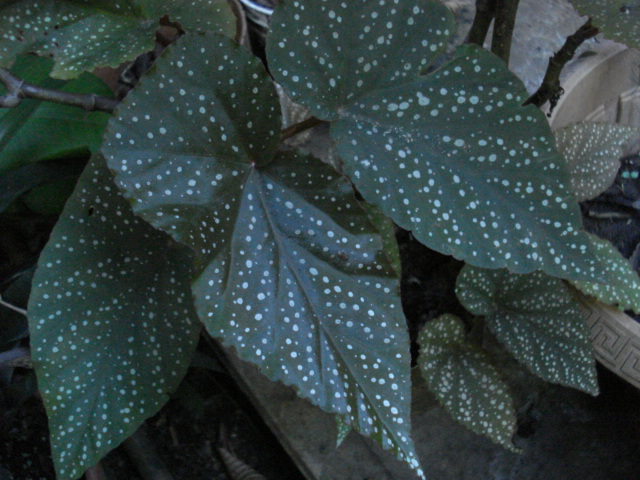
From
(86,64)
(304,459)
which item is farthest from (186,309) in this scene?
(304,459)

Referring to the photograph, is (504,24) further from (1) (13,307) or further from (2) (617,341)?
(1) (13,307)

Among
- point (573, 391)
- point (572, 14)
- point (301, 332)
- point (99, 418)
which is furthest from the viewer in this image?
point (572, 14)

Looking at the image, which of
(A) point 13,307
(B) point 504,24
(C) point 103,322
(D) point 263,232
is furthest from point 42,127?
(B) point 504,24

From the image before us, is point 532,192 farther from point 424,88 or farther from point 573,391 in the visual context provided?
point 573,391

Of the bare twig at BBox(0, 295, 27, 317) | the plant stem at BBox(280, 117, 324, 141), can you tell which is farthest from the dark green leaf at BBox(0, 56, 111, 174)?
the plant stem at BBox(280, 117, 324, 141)

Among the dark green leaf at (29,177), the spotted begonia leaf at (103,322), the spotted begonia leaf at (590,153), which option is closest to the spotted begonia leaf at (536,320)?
the spotted begonia leaf at (590,153)

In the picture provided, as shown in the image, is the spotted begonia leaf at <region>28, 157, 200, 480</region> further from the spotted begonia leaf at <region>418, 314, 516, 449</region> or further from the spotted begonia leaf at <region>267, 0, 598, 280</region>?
the spotted begonia leaf at <region>418, 314, 516, 449</region>

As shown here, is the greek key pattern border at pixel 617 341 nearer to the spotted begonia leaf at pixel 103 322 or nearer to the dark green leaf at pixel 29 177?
the spotted begonia leaf at pixel 103 322
